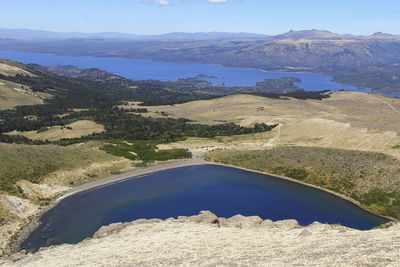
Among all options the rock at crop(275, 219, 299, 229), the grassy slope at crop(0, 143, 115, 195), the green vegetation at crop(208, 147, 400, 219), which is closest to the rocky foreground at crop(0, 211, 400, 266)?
the rock at crop(275, 219, 299, 229)

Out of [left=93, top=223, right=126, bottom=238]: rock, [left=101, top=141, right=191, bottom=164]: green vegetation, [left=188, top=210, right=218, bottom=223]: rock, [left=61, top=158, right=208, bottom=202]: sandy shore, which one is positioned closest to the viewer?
[left=93, top=223, right=126, bottom=238]: rock

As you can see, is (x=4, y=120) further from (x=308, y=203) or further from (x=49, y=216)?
(x=308, y=203)

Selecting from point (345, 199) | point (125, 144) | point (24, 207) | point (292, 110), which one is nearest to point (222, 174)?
point (345, 199)

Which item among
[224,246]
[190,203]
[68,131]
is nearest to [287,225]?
[224,246]

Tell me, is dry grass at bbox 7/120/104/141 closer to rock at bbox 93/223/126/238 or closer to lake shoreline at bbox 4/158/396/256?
lake shoreline at bbox 4/158/396/256

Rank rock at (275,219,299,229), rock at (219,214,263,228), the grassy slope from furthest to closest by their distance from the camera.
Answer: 1. the grassy slope
2. rock at (219,214,263,228)
3. rock at (275,219,299,229)

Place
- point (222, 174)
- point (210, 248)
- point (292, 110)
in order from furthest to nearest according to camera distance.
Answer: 1. point (292, 110)
2. point (222, 174)
3. point (210, 248)
